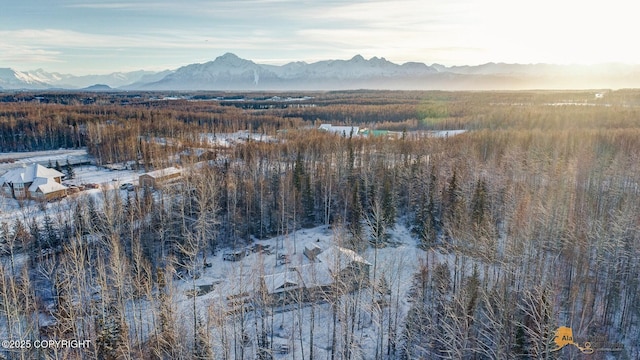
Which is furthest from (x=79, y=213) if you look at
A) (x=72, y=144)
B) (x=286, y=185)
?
(x=72, y=144)

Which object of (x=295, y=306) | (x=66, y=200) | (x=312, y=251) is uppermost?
(x=66, y=200)

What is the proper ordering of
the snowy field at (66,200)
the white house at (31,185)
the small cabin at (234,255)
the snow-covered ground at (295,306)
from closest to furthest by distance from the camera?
the snow-covered ground at (295,306), the small cabin at (234,255), the snowy field at (66,200), the white house at (31,185)

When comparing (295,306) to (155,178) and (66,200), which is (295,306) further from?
(66,200)

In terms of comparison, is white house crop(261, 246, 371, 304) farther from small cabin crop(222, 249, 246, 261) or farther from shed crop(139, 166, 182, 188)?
shed crop(139, 166, 182, 188)

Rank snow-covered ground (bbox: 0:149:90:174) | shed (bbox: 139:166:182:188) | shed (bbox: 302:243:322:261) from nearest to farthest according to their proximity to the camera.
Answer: shed (bbox: 302:243:322:261) < shed (bbox: 139:166:182:188) < snow-covered ground (bbox: 0:149:90:174)

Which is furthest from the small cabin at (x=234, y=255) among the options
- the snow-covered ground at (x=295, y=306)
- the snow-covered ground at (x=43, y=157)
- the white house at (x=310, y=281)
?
the snow-covered ground at (x=43, y=157)

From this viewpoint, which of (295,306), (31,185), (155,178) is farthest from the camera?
(155,178)

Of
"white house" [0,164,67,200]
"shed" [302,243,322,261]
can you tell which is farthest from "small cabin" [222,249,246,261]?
"white house" [0,164,67,200]

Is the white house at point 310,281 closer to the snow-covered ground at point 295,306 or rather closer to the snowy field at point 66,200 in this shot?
the snow-covered ground at point 295,306

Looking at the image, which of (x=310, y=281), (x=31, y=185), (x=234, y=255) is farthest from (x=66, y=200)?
(x=310, y=281)
